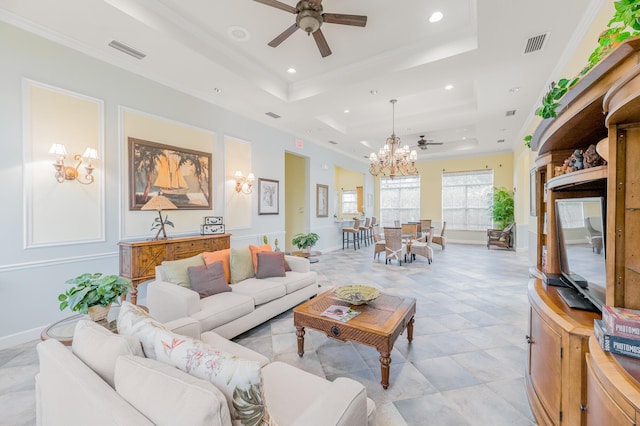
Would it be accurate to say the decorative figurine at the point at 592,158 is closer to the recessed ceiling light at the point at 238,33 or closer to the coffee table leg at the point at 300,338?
the coffee table leg at the point at 300,338

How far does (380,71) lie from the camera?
384 centimetres

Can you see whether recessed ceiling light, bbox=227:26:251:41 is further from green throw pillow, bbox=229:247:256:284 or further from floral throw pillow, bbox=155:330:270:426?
floral throw pillow, bbox=155:330:270:426

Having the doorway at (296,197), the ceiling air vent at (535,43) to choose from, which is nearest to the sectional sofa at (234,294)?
the doorway at (296,197)

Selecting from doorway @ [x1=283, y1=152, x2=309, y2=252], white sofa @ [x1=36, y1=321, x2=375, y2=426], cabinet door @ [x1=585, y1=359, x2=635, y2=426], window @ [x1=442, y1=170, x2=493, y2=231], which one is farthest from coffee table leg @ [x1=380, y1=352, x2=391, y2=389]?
window @ [x1=442, y1=170, x2=493, y2=231]

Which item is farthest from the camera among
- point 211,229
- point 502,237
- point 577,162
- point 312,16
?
point 502,237

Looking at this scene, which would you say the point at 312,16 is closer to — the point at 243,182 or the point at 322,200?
the point at 243,182

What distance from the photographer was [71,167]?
3080 millimetres

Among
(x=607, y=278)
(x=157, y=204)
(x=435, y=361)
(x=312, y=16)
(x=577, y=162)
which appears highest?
(x=312, y=16)

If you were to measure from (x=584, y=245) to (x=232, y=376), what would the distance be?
81.8 inches

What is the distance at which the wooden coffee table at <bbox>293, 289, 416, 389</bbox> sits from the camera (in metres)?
2.06

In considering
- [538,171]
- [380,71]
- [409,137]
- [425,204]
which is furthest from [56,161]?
[425,204]

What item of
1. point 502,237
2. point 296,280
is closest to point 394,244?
point 296,280

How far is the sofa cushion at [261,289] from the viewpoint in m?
3.02

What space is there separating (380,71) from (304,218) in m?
4.53
